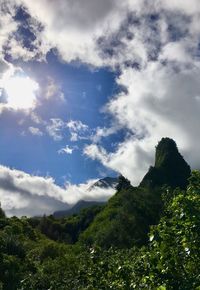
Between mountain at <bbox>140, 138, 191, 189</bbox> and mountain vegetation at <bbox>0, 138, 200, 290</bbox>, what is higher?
mountain at <bbox>140, 138, 191, 189</bbox>

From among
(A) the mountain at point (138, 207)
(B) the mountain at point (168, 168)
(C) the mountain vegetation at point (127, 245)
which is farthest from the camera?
(B) the mountain at point (168, 168)

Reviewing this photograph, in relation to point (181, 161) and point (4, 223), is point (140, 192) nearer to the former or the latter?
point (4, 223)

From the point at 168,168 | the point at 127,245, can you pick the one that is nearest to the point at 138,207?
the point at 127,245

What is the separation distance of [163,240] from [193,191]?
5.46 feet

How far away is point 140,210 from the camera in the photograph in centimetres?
10406

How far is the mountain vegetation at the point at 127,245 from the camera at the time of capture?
45.8ft

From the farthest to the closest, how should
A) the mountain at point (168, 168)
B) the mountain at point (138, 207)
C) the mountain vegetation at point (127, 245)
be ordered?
the mountain at point (168, 168) → the mountain at point (138, 207) → the mountain vegetation at point (127, 245)

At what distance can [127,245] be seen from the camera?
91.4 meters

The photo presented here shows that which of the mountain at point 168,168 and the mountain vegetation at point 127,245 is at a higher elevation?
the mountain at point 168,168

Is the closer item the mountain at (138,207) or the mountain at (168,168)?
the mountain at (138,207)

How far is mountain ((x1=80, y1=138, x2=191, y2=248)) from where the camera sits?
94625 mm

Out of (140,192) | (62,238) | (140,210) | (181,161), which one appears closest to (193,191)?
(140,210)

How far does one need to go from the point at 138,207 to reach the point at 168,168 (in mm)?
43712

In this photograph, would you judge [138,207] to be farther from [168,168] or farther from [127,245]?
[168,168]
